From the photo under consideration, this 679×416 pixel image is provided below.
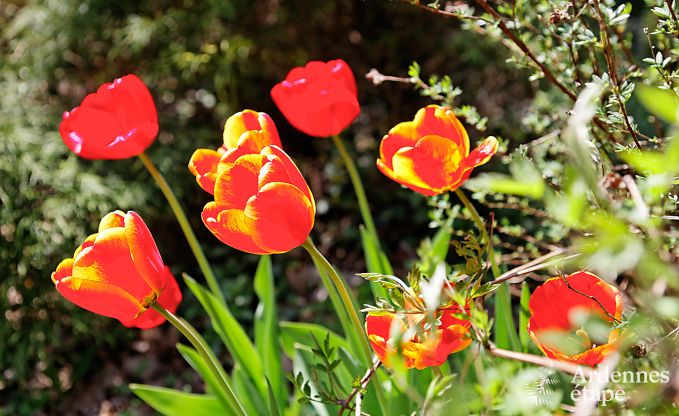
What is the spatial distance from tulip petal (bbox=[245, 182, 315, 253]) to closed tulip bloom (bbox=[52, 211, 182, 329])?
159 millimetres

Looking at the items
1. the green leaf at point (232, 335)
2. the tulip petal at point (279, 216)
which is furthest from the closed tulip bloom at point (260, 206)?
the green leaf at point (232, 335)

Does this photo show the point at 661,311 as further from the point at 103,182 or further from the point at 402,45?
the point at 402,45

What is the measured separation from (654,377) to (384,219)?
200 centimetres

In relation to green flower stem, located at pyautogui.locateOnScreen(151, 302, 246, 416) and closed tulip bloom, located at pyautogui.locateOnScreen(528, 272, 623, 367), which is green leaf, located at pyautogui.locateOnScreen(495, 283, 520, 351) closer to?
closed tulip bloom, located at pyautogui.locateOnScreen(528, 272, 623, 367)

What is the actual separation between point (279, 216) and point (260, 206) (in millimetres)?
26

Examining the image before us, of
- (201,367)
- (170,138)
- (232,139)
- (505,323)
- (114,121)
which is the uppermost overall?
(232,139)

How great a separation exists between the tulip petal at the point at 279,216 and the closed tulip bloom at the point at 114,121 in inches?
18.5

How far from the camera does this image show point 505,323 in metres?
1.24

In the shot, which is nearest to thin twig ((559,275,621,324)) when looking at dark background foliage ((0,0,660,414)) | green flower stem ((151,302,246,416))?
green flower stem ((151,302,246,416))

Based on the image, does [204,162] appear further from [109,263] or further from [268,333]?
[268,333]

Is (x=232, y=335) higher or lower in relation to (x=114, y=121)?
lower

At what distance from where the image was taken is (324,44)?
2998 millimetres

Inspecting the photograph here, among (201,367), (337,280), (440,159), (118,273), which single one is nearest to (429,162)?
(440,159)

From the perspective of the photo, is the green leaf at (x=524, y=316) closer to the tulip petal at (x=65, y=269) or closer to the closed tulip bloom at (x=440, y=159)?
the closed tulip bloom at (x=440, y=159)
